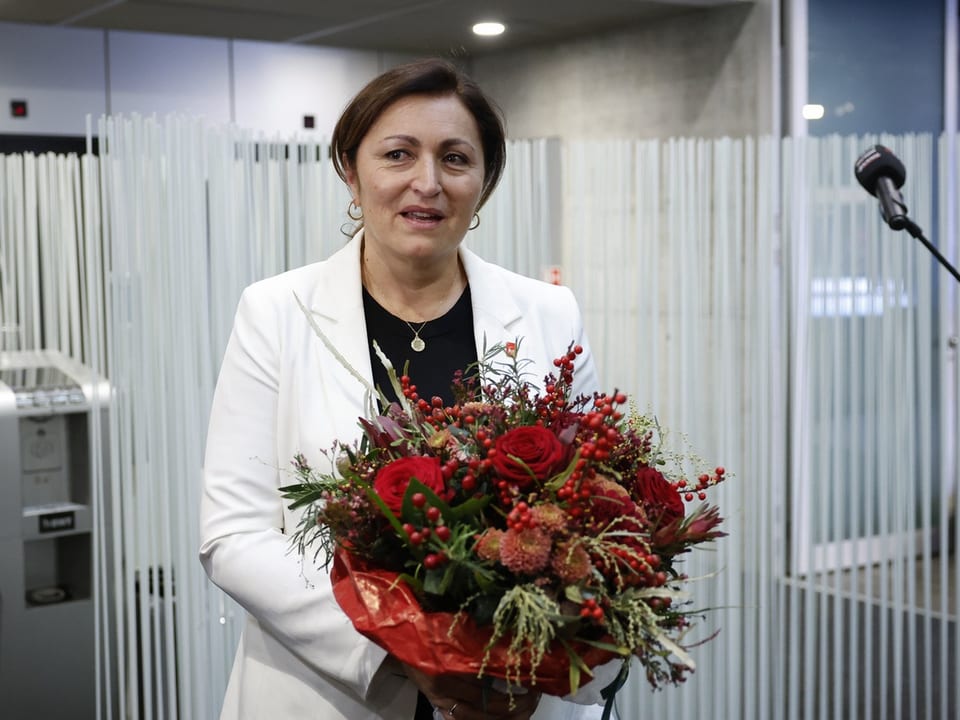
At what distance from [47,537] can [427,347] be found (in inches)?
86.8

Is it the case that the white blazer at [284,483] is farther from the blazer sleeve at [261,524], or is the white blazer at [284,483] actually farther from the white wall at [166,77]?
the white wall at [166,77]

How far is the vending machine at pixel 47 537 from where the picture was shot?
340 cm

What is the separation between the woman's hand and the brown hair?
2.58 feet

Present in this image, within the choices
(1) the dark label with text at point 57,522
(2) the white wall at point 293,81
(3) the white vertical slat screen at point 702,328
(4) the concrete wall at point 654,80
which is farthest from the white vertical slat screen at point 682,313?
(2) the white wall at point 293,81

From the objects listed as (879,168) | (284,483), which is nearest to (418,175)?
(284,483)

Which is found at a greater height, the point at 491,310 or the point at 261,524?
the point at 491,310

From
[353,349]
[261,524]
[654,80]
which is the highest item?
[654,80]

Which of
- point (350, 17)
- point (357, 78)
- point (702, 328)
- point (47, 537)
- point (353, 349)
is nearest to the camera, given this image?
point (353, 349)

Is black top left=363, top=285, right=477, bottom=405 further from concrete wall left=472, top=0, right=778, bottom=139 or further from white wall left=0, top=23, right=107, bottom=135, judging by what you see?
white wall left=0, top=23, right=107, bottom=135

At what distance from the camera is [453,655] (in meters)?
1.20

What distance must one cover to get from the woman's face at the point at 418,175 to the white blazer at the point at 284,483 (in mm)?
135

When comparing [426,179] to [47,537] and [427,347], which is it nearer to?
[427,347]

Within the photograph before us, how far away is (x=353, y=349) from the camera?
168cm

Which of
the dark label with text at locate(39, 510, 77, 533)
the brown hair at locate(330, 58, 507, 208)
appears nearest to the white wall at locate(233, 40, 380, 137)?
the dark label with text at locate(39, 510, 77, 533)
